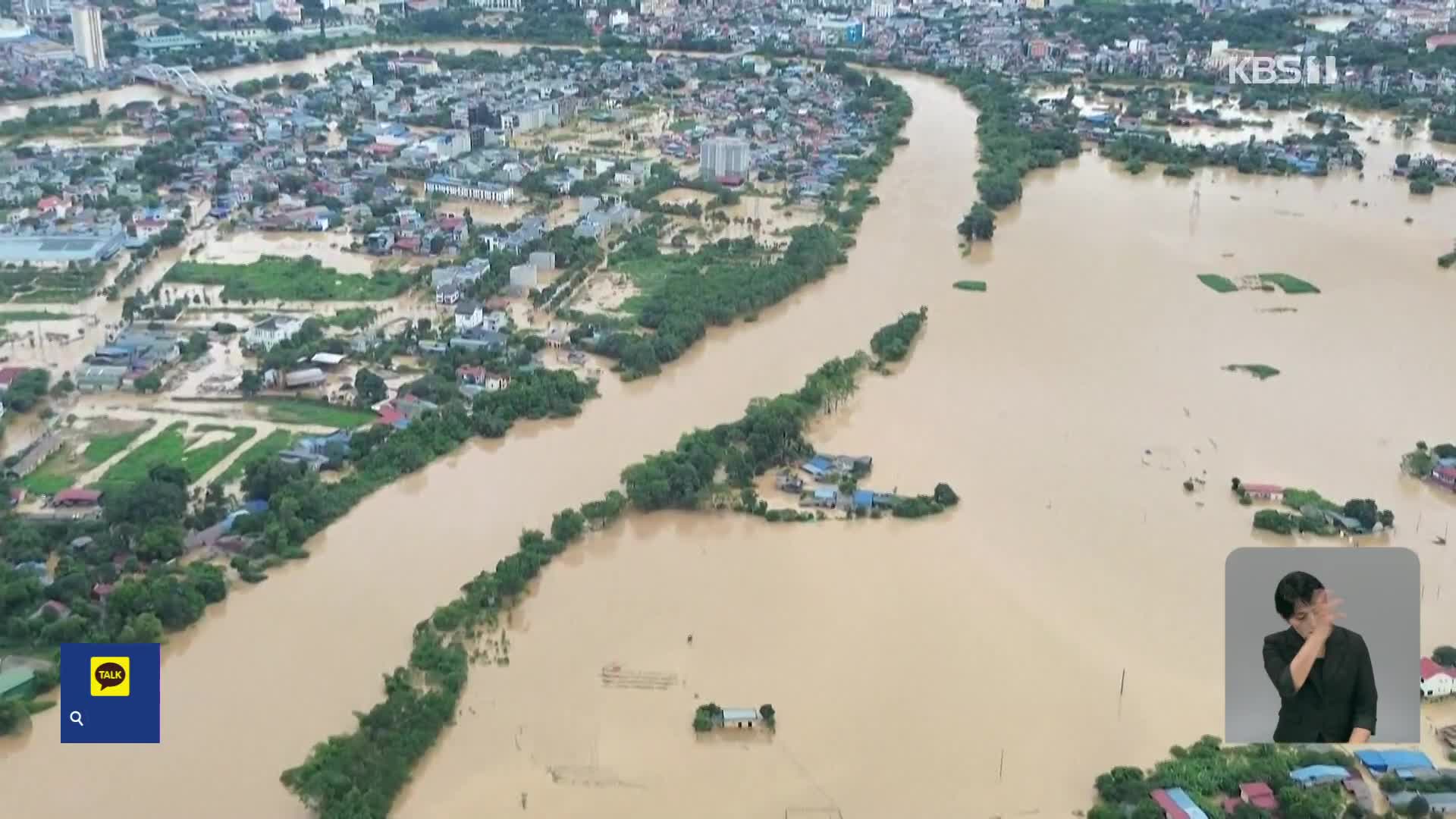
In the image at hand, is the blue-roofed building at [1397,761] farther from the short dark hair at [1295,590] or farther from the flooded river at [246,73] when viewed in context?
the flooded river at [246,73]

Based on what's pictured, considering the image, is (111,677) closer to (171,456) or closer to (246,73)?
(171,456)

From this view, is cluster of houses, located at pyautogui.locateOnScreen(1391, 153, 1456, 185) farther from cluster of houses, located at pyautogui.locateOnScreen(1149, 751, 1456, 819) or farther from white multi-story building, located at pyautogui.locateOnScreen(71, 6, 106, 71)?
white multi-story building, located at pyautogui.locateOnScreen(71, 6, 106, 71)

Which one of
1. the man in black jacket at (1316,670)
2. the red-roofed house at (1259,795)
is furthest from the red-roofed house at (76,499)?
the man in black jacket at (1316,670)

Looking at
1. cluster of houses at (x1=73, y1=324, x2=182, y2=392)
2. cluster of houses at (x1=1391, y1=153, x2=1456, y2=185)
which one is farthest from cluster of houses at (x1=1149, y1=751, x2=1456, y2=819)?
cluster of houses at (x1=1391, y1=153, x2=1456, y2=185)

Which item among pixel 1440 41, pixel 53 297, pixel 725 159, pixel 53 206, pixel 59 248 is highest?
pixel 1440 41

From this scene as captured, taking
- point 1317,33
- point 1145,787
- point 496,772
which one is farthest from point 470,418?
point 1317,33

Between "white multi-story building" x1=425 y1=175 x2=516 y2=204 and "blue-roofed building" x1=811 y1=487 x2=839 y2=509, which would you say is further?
"white multi-story building" x1=425 y1=175 x2=516 y2=204

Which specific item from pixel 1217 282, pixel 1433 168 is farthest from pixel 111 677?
pixel 1433 168
